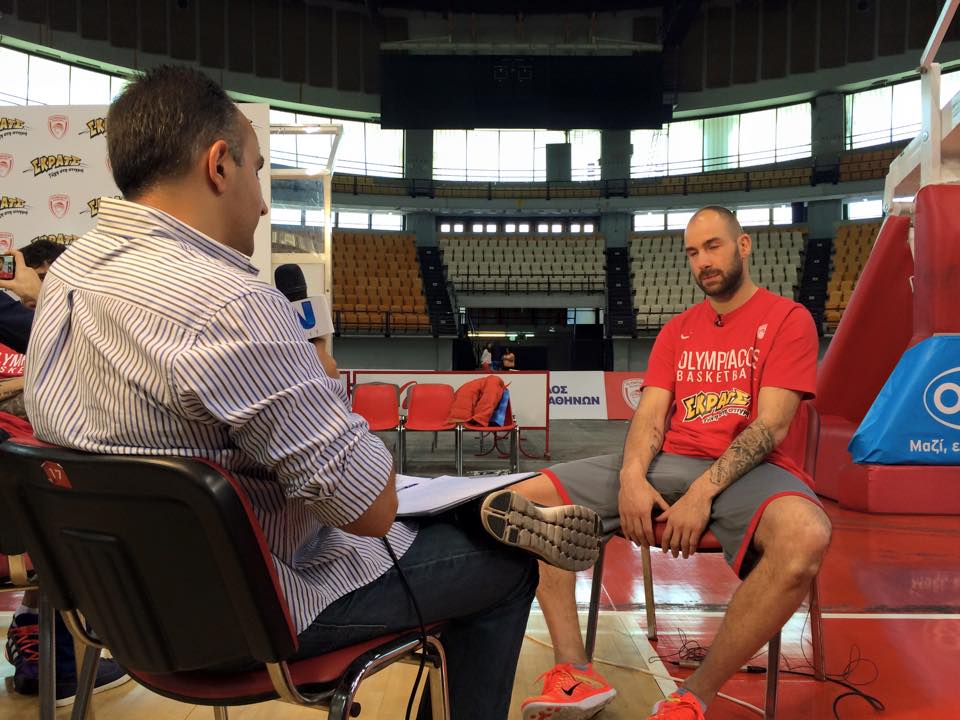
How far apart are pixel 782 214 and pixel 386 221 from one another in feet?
36.9

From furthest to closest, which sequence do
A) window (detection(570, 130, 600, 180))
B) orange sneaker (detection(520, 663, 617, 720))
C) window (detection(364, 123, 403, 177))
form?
window (detection(570, 130, 600, 180))
window (detection(364, 123, 403, 177))
orange sneaker (detection(520, 663, 617, 720))

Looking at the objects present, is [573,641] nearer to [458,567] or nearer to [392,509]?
[458,567]

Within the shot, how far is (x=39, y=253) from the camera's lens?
243 cm

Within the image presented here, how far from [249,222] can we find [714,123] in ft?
66.5

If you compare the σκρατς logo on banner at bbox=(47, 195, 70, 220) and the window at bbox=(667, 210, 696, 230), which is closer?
the σκρατς logo on banner at bbox=(47, 195, 70, 220)

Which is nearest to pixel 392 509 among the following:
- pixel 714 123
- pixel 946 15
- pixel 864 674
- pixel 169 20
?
pixel 864 674

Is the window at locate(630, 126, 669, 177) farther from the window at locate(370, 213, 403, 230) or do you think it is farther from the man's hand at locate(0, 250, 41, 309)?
the man's hand at locate(0, 250, 41, 309)

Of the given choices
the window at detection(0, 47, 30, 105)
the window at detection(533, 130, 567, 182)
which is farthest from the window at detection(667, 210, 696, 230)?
the window at detection(0, 47, 30, 105)

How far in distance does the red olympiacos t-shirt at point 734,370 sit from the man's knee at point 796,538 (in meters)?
0.24

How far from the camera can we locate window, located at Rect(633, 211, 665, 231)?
19.3 meters

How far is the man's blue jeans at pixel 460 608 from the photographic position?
3.23 feet

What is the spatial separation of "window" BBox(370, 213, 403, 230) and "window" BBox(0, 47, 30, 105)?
8.60 meters

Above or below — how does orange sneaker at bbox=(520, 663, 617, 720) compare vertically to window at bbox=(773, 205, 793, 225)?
below

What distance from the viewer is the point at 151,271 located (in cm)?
83
